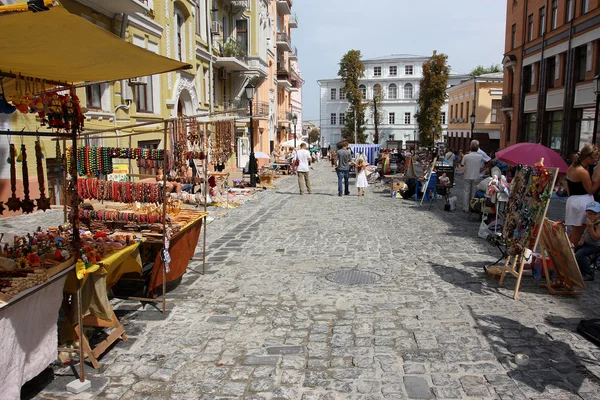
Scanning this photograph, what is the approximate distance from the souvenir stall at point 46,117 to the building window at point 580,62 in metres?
23.7

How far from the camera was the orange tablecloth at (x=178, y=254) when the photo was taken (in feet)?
19.5

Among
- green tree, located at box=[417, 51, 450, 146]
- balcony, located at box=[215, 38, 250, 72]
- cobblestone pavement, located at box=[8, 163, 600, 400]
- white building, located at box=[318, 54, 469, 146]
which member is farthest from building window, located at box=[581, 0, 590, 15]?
white building, located at box=[318, 54, 469, 146]

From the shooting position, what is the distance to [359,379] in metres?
4.25

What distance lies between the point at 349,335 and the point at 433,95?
4792 cm

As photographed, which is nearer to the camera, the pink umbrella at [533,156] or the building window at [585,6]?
the pink umbrella at [533,156]

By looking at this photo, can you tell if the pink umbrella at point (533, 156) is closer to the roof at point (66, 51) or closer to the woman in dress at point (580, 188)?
the woman in dress at point (580, 188)

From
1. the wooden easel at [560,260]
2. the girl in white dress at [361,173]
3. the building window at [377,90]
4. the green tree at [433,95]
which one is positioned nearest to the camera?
the wooden easel at [560,260]

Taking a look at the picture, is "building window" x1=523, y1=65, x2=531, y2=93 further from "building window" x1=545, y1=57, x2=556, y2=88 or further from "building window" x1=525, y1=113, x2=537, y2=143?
"building window" x1=545, y1=57, x2=556, y2=88

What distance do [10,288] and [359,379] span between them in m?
3.00

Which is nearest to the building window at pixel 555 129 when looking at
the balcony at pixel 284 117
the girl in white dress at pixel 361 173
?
the girl in white dress at pixel 361 173

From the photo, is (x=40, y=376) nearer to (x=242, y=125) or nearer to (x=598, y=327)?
(x=598, y=327)

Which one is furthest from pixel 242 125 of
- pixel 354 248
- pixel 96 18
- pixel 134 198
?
→ pixel 134 198

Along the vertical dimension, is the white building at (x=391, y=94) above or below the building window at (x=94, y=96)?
above

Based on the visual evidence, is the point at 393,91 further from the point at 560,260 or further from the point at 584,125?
the point at 560,260
